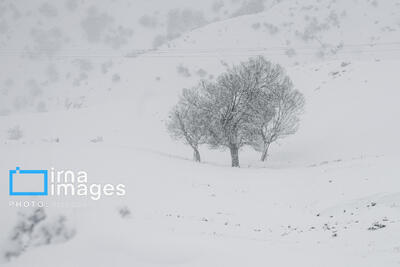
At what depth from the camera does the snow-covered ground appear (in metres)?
13.1

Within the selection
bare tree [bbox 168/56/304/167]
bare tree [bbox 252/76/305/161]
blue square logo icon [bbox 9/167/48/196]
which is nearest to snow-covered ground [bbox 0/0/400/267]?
blue square logo icon [bbox 9/167/48/196]

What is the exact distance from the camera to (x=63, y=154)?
1022 inches

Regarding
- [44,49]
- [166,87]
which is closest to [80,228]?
[166,87]

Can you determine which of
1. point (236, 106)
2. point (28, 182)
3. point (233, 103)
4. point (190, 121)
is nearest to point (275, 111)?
point (236, 106)

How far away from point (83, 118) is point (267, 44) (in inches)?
1527

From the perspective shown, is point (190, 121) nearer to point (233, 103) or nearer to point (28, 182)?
point (233, 103)

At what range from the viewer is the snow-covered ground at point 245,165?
43.0 ft

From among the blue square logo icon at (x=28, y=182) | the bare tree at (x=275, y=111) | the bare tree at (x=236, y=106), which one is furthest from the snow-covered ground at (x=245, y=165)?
the bare tree at (x=236, y=106)

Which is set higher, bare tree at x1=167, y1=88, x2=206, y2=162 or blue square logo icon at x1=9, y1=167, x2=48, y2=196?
bare tree at x1=167, y1=88, x2=206, y2=162

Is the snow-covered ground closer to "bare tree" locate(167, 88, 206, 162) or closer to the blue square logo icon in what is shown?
the blue square logo icon

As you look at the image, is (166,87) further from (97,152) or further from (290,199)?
(290,199)

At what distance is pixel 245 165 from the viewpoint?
136 feet

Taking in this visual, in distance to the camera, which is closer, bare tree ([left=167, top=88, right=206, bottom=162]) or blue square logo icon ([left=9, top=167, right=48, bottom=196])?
blue square logo icon ([left=9, top=167, right=48, bottom=196])

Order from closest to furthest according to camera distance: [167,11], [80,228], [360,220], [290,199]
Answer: [80,228]
[360,220]
[290,199]
[167,11]
